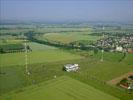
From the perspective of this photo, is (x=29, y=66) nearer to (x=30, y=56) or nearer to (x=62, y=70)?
(x=62, y=70)

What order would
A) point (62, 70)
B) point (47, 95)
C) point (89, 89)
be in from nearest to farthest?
point (47, 95), point (89, 89), point (62, 70)

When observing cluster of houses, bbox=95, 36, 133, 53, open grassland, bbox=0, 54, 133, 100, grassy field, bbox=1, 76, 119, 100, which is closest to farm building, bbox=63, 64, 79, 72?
open grassland, bbox=0, 54, 133, 100

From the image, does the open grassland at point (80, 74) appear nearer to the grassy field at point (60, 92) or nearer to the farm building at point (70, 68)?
the farm building at point (70, 68)

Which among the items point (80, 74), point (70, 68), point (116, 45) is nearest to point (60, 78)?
point (80, 74)

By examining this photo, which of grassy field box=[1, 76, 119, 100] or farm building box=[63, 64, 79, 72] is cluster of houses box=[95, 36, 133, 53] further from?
grassy field box=[1, 76, 119, 100]

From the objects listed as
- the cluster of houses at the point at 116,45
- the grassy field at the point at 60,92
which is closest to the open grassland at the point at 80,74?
the grassy field at the point at 60,92

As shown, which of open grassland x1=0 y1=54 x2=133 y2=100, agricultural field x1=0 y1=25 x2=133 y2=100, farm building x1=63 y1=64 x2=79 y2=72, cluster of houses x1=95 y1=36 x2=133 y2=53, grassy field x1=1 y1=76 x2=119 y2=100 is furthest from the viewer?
cluster of houses x1=95 y1=36 x2=133 y2=53

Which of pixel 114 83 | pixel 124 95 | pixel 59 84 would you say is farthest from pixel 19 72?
pixel 124 95

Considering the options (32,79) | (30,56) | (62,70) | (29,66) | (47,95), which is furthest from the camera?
(30,56)
